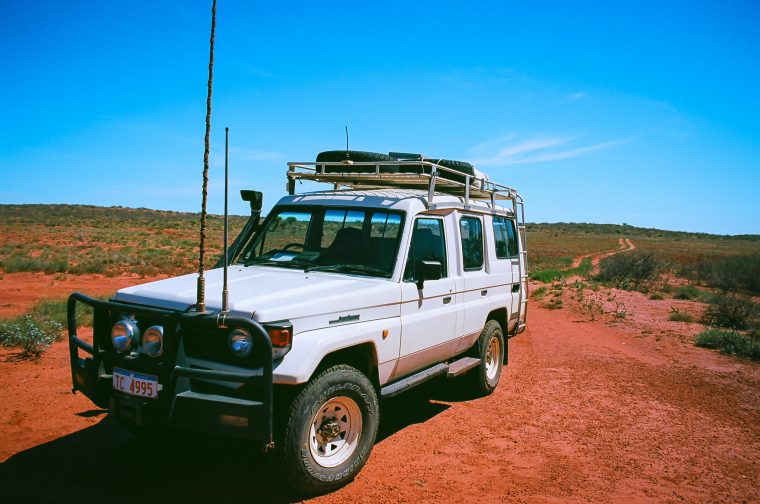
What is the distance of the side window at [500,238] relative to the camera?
682 cm

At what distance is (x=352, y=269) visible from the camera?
469cm

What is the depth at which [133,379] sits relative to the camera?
3568 mm

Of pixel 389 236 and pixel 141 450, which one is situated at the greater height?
pixel 389 236

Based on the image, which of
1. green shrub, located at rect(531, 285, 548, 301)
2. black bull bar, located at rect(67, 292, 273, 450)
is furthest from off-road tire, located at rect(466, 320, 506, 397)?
green shrub, located at rect(531, 285, 548, 301)

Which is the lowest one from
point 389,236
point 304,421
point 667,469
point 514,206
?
point 667,469

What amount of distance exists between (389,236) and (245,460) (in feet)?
7.57

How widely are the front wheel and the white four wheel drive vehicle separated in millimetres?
58

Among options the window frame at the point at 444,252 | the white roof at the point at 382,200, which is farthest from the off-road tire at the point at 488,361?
the white roof at the point at 382,200

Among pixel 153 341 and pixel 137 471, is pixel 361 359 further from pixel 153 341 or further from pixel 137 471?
pixel 137 471

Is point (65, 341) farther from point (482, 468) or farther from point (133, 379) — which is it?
point (482, 468)

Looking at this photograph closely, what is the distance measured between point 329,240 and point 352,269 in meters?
0.60

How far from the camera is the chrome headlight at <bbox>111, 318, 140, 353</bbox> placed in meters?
3.70

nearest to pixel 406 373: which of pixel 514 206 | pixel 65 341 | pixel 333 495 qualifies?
pixel 333 495

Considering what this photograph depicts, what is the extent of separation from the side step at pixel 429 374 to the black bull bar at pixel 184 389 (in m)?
1.35
